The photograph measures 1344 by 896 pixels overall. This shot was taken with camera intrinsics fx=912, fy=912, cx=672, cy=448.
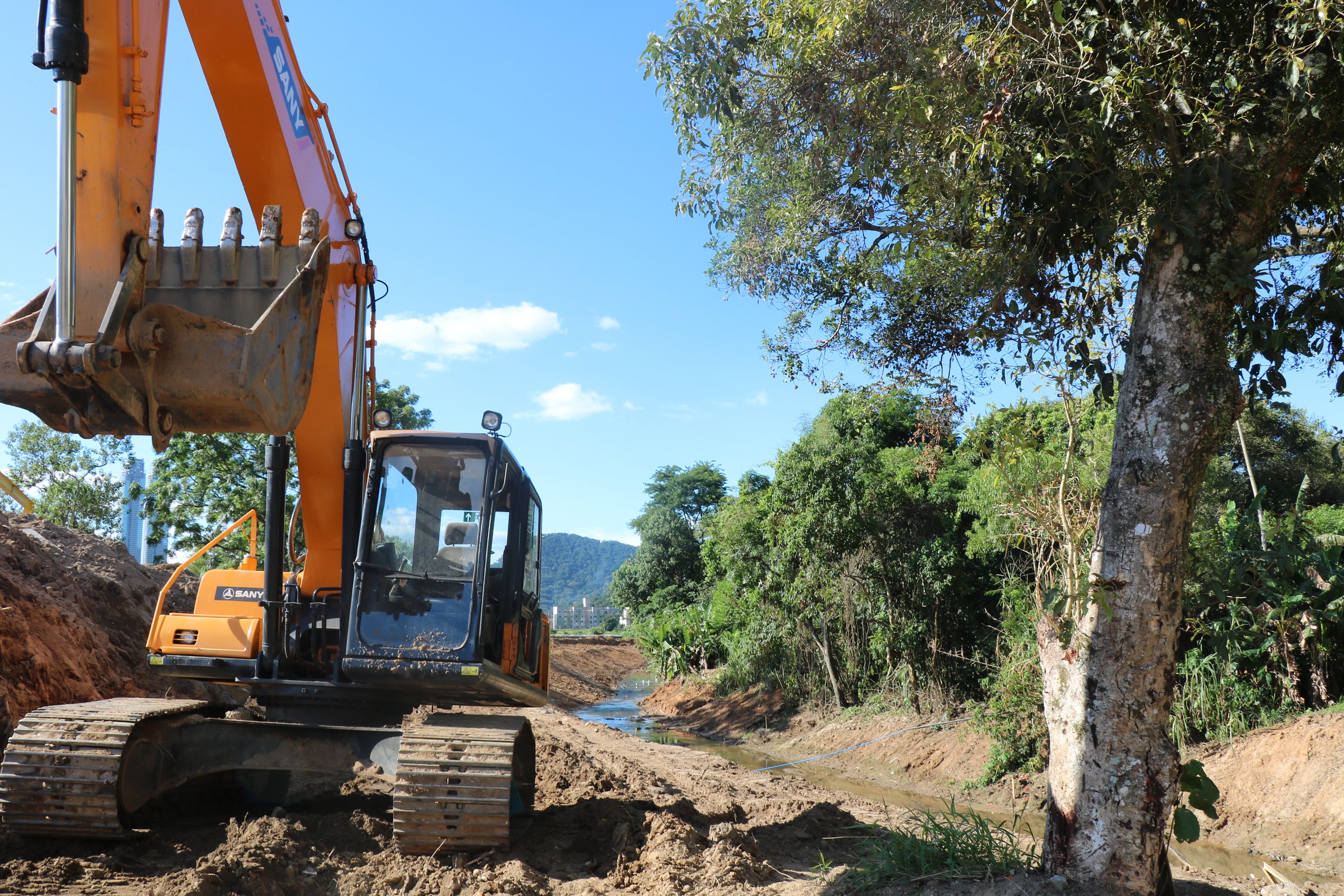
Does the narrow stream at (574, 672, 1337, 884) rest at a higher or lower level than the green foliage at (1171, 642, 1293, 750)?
lower

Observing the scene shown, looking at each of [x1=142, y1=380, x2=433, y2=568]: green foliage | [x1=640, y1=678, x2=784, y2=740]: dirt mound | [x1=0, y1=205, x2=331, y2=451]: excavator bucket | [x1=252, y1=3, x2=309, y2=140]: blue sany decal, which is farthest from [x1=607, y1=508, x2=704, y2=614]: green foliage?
[x1=0, y1=205, x2=331, y2=451]: excavator bucket

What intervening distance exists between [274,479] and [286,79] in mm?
2513

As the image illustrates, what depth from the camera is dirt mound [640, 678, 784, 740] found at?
17547 mm

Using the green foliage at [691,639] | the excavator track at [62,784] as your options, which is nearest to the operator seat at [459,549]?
the excavator track at [62,784]

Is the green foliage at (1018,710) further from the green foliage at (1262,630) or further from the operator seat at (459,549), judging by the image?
the operator seat at (459,549)

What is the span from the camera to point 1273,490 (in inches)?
698

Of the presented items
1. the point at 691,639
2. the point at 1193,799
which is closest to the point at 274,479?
the point at 1193,799

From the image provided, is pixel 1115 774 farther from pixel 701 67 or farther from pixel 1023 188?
pixel 701 67

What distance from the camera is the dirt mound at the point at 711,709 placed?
17547 millimetres

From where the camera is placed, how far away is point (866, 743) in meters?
13.5

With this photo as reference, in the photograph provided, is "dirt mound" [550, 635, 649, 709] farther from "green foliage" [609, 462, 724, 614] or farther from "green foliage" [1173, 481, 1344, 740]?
"green foliage" [1173, 481, 1344, 740]

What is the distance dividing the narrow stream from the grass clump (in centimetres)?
97

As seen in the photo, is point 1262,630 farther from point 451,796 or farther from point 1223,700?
point 451,796

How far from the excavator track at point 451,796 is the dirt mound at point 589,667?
54.1 feet
